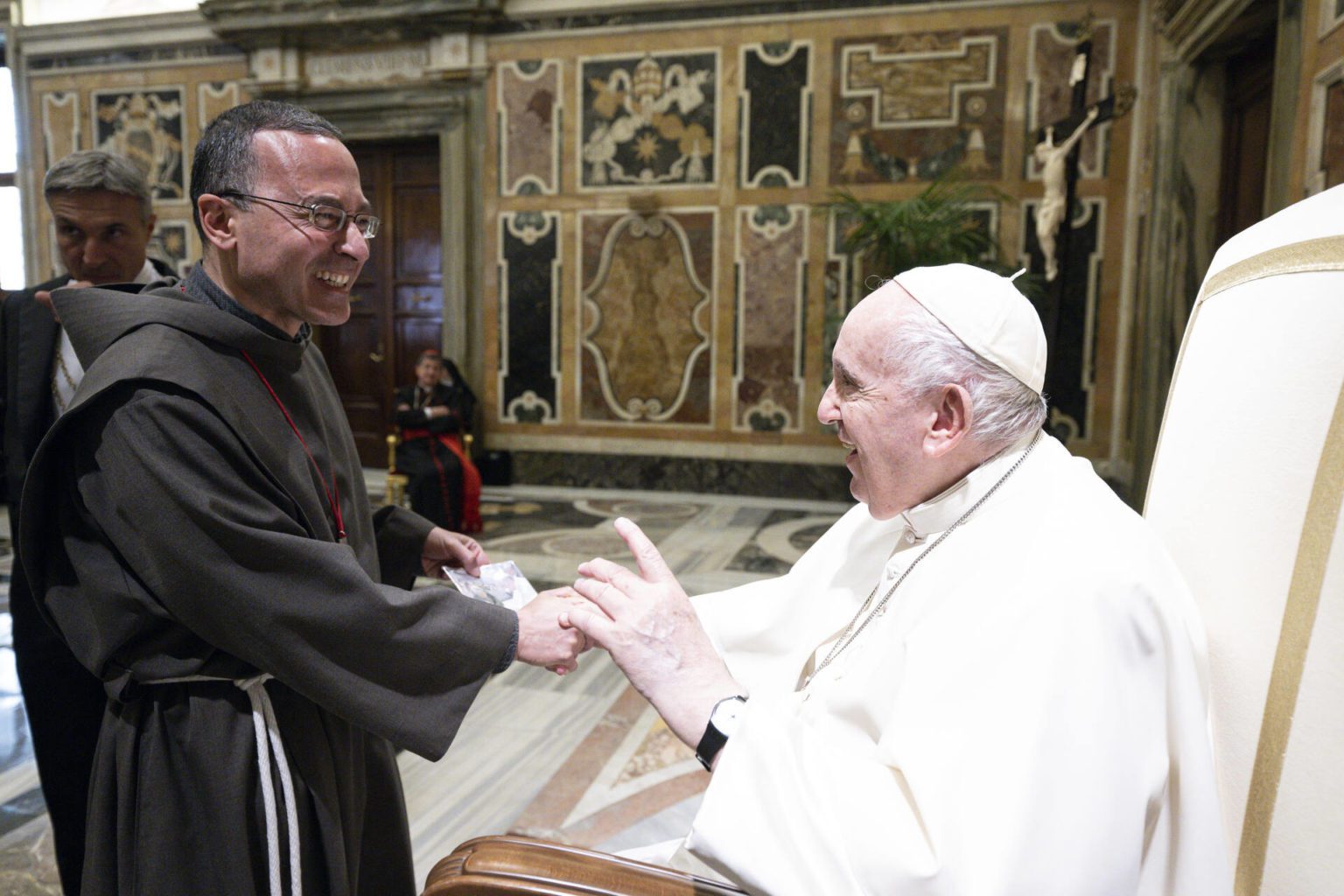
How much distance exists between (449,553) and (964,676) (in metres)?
1.19

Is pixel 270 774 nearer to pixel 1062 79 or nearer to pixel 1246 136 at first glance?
pixel 1246 136

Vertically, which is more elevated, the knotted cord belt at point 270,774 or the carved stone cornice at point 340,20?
the carved stone cornice at point 340,20

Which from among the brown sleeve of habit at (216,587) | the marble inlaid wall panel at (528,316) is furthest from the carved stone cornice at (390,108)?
the brown sleeve of habit at (216,587)

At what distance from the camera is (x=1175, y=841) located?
1058mm

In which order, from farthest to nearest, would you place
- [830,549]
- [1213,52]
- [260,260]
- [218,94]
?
[218,94]
[1213,52]
[830,549]
[260,260]

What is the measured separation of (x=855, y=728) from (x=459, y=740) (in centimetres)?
222

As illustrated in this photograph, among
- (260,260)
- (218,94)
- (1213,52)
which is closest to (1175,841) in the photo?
(260,260)

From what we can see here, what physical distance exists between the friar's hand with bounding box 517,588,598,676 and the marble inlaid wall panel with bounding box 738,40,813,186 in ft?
21.8

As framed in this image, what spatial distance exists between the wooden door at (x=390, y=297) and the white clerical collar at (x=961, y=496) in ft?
25.2

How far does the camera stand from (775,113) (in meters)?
7.57

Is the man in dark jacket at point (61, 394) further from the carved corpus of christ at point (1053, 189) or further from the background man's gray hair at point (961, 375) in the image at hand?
the carved corpus of christ at point (1053, 189)

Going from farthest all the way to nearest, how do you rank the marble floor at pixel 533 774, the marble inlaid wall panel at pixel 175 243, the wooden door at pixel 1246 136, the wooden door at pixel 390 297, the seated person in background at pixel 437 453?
1. the marble inlaid wall panel at pixel 175 243
2. the wooden door at pixel 390 297
3. the seated person in background at pixel 437 453
4. the wooden door at pixel 1246 136
5. the marble floor at pixel 533 774

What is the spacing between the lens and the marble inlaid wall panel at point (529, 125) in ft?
26.2

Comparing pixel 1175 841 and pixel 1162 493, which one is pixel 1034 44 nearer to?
pixel 1162 493
